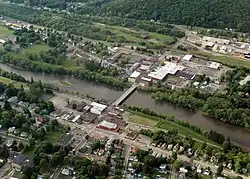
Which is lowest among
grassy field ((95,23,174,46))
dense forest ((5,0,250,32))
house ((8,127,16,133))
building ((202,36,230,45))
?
house ((8,127,16,133))

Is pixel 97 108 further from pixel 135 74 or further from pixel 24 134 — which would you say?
pixel 135 74

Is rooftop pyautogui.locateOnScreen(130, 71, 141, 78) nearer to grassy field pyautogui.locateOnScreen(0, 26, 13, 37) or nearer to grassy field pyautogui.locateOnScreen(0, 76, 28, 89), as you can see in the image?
grassy field pyautogui.locateOnScreen(0, 76, 28, 89)

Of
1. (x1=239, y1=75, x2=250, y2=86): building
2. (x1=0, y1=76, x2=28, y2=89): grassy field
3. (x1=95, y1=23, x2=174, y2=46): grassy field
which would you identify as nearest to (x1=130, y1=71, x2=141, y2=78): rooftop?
(x1=95, y1=23, x2=174, y2=46): grassy field

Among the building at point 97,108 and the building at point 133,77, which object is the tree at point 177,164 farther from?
the building at point 133,77

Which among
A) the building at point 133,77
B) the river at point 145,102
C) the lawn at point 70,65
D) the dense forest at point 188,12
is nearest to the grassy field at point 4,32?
the river at point 145,102

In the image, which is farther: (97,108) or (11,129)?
(97,108)

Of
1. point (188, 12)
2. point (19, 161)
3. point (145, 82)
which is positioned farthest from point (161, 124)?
point (188, 12)
